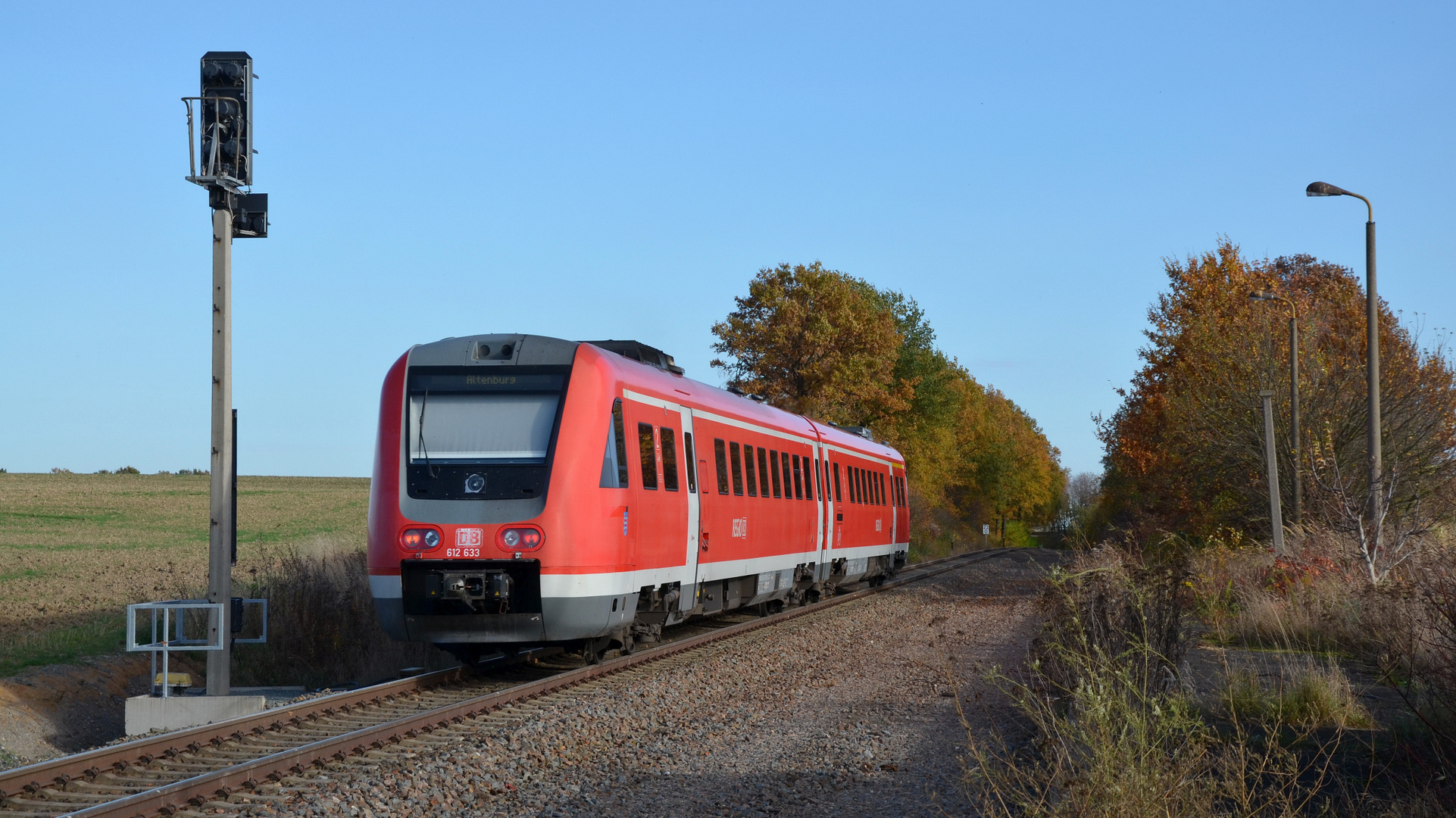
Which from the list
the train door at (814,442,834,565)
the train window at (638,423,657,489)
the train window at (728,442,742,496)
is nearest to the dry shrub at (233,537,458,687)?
the train window at (638,423,657,489)

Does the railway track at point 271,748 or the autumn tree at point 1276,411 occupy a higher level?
the autumn tree at point 1276,411

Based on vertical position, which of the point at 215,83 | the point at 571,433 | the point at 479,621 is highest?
the point at 215,83

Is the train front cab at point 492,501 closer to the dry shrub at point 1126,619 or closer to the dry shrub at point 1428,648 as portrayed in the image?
the dry shrub at point 1126,619

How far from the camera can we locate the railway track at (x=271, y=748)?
272 inches

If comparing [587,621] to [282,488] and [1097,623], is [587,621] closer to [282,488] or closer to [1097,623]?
[1097,623]

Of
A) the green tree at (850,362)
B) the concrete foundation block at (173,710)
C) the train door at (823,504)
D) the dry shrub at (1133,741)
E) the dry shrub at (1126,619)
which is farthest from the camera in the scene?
the green tree at (850,362)

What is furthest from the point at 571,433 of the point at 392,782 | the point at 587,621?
the point at 392,782

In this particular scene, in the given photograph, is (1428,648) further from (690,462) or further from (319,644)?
(319,644)

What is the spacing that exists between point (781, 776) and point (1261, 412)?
18801mm

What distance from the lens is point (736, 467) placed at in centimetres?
1658

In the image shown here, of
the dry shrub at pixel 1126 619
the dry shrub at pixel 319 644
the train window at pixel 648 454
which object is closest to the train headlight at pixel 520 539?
the train window at pixel 648 454

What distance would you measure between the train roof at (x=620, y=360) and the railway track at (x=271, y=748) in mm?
2977

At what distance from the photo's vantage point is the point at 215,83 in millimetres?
11188

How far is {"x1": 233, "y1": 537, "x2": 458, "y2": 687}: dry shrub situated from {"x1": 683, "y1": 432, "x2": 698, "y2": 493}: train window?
11.9 feet
